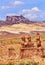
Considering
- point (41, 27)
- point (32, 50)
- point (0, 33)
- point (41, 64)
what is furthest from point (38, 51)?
point (41, 27)

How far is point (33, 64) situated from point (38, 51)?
21291 millimetres

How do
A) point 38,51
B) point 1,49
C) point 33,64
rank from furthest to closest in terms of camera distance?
1. point 1,49
2. point 38,51
3. point 33,64

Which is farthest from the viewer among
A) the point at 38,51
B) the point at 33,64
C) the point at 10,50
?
the point at 10,50

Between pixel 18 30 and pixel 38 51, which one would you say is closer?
pixel 38 51

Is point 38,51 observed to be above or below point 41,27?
above

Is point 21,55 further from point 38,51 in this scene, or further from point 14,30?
point 14,30

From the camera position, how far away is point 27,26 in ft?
589

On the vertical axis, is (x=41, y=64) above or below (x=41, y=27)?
above

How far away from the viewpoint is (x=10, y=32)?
16062 centimetres

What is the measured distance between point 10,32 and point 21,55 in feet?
353

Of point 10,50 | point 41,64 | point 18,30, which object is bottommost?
point 18,30

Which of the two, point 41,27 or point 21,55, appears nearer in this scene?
point 21,55

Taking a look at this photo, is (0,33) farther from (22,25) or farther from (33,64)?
(33,64)

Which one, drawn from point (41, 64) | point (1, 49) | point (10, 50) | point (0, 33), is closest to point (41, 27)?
point (0, 33)
